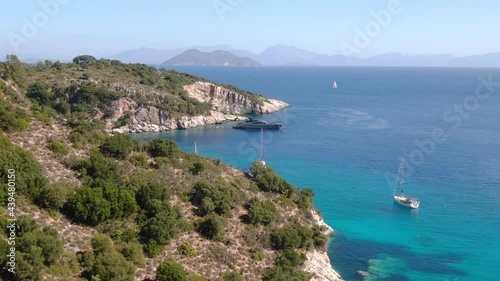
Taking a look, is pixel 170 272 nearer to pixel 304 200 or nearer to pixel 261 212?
pixel 261 212

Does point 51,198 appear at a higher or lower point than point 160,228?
higher

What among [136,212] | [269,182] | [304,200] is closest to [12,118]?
[136,212]

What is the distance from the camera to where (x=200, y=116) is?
9462cm

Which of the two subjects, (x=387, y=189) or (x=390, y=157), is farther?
(x=390, y=157)

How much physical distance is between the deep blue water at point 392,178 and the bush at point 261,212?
7.68m

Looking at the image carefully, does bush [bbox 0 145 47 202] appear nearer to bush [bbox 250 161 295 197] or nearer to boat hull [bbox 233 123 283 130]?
bush [bbox 250 161 295 197]

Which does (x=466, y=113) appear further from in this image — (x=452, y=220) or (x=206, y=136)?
(x=452, y=220)

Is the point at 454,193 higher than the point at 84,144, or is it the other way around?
the point at 84,144

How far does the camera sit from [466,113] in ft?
354

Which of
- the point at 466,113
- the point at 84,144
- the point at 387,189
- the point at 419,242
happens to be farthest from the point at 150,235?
the point at 466,113

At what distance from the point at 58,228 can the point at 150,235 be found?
15.0ft

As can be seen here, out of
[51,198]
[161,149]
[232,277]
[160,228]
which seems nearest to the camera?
[51,198]

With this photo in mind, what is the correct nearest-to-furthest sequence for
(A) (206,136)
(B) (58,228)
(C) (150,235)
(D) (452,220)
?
(B) (58,228), (C) (150,235), (D) (452,220), (A) (206,136)

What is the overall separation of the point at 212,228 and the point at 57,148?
11058 mm
